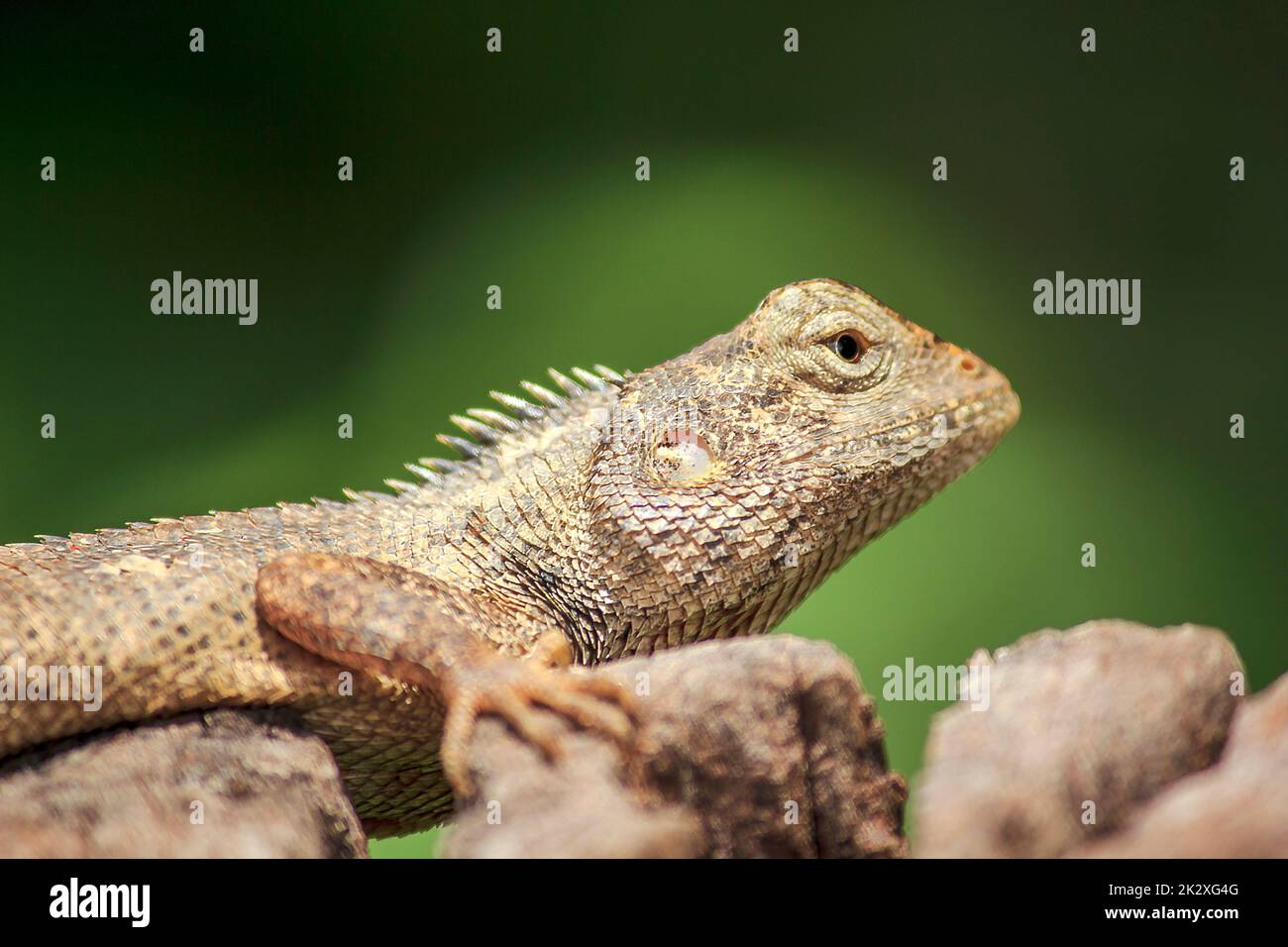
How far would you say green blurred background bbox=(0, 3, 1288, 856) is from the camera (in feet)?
18.2

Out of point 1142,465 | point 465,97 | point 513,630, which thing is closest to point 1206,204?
point 1142,465

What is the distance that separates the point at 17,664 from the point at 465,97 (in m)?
3.75

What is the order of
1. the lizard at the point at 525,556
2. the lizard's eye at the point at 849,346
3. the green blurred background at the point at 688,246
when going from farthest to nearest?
the green blurred background at the point at 688,246 < the lizard's eye at the point at 849,346 < the lizard at the point at 525,556

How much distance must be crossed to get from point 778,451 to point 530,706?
1.06m

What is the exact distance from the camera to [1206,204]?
561cm

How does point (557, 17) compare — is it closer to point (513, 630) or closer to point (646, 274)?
point (646, 274)

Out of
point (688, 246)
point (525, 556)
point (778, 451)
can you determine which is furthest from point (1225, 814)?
point (688, 246)

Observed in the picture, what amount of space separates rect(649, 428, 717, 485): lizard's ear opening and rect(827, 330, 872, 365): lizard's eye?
47cm

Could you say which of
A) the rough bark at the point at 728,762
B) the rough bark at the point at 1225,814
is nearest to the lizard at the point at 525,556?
the rough bark at the point at 728,762

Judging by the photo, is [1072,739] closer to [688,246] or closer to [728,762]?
[728,762]

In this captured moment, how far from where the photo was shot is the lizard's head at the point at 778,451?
3.00 m

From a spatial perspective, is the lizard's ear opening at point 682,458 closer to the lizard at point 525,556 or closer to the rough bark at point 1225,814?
the lizard at point 525,556
